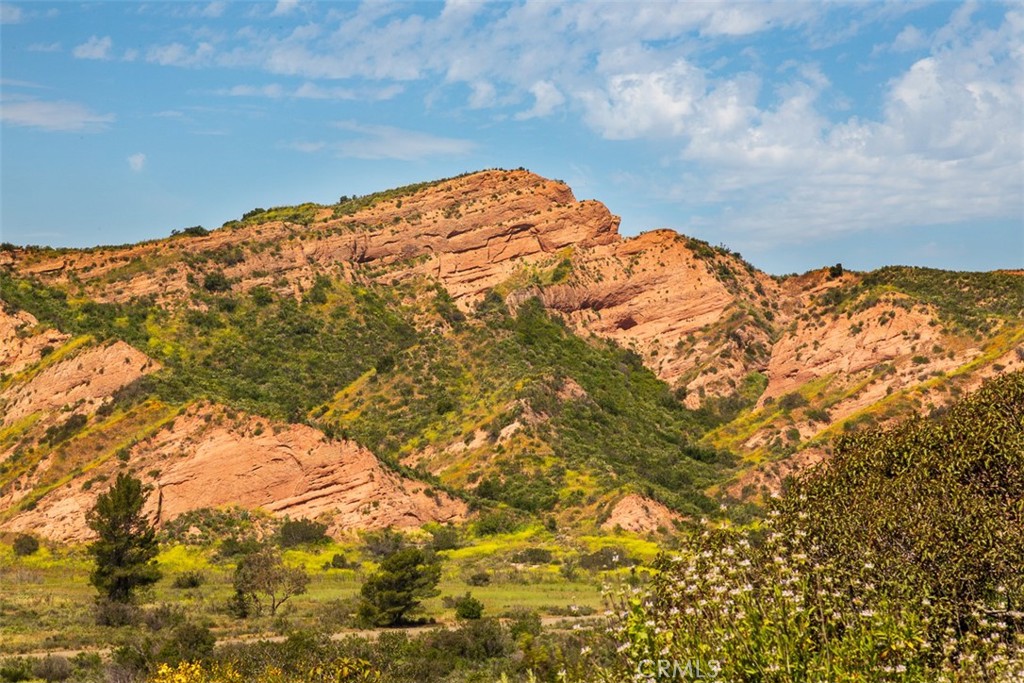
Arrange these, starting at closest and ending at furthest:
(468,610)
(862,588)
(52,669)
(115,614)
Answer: (862,588) → (52,669) → (115,614) → (468,610)

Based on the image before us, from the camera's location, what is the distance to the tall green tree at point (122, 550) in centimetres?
4097

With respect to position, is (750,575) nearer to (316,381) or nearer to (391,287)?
(316,381)

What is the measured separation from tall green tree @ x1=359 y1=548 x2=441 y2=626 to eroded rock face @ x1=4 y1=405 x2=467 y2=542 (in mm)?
17945

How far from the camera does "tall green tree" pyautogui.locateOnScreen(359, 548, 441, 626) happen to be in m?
36.1

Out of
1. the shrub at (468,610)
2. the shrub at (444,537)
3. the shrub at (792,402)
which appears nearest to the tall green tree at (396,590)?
the shrub at (468,610)

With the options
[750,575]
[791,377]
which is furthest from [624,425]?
[750,575]

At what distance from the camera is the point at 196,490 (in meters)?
57.1

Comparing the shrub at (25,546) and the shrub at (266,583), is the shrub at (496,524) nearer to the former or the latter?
the shrub at (266,583)

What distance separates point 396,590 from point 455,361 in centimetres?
4559

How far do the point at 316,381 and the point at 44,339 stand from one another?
1929 centimetres

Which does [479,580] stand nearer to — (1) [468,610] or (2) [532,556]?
(2) [532,556]

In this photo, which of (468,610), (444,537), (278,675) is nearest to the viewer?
(278,675)

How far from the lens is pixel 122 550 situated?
140 feet

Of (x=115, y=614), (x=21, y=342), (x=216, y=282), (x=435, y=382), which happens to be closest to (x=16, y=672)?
(x=115, y=614)
